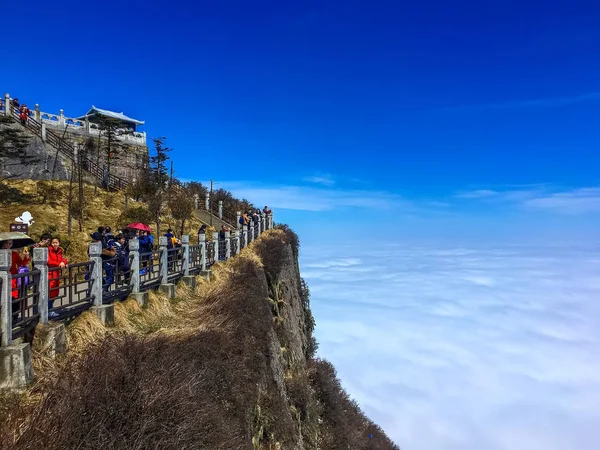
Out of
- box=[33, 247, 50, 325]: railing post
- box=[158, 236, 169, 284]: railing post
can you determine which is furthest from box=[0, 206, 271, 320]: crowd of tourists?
box=[158, 236, 169, 284]: railing post

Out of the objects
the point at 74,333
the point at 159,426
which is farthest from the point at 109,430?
the point at 74,333

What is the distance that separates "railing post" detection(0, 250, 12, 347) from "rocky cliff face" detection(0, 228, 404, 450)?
26.3 inches

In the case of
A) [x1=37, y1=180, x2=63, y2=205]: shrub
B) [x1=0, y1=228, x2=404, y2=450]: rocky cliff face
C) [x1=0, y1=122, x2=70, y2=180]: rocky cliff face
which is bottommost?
[x1=0, y1=228, x2=404, y2=450]: rocky cliff face

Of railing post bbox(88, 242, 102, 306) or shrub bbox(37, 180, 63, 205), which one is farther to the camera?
shrub bbox(37, 180, 63, 205)

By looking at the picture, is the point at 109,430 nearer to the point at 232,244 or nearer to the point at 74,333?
the point at 74,333

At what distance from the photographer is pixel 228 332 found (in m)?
8.02

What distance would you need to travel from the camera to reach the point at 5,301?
16.4 ft

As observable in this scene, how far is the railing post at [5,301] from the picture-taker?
195 inches

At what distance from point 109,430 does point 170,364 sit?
1603mm

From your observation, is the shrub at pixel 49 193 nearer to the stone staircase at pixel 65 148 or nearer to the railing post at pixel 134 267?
the stone staircase at pixel 65 148

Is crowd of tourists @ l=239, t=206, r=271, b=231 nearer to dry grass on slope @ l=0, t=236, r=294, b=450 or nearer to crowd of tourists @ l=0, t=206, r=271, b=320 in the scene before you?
crowd of tourists @ l=0, t=206, r=271, b=320

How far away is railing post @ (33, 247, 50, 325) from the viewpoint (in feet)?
19.1

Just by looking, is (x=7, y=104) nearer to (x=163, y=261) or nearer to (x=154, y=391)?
Answer: (x=163, y=261)

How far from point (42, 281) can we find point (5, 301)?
34.1 inches
